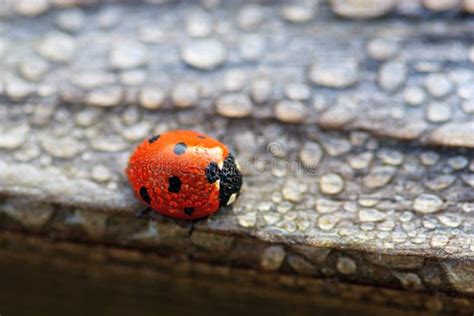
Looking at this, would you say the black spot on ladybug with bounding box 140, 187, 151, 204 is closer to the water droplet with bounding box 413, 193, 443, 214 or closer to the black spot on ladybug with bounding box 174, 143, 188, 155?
the black spot on ladybug with bounding box 174, 143, 188, 155

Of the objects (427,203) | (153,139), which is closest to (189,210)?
(153,139)

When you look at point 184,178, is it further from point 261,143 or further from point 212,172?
point 261,143

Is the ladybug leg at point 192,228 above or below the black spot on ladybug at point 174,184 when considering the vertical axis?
below

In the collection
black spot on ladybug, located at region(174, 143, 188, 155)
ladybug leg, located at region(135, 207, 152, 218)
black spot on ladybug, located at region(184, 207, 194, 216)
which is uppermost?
black spot on ladybug, located at region(174, 143, 188, 155)

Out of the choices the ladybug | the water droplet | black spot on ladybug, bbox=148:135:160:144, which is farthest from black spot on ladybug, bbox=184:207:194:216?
the water droplet

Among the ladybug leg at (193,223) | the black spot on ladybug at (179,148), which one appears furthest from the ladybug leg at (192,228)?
the black spot on ladybug at (179,148)

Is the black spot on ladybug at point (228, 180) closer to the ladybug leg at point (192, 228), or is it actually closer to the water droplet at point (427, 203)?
the ladybug leg at point (192, 228)

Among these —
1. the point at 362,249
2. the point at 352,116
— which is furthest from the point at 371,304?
the point at 352,116

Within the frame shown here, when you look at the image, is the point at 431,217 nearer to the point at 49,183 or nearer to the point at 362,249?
the point at 362,249
